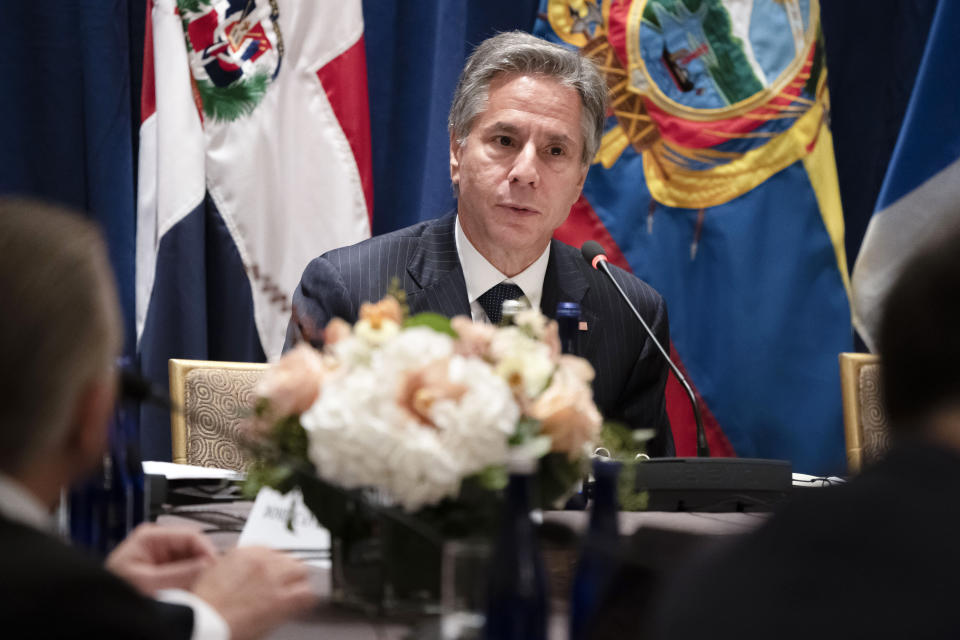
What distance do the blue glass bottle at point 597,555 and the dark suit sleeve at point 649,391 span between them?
4.21 ft

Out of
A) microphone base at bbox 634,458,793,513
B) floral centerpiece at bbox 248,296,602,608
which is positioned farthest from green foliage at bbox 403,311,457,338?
microphone base at bbox 634,458,793,513

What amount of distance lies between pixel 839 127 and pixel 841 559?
330 centimetres

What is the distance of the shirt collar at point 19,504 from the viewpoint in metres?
0.75

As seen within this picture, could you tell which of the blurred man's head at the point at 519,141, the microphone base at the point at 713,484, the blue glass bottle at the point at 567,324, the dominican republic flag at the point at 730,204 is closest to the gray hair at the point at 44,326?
the blue glass bottle at the point at 567,324

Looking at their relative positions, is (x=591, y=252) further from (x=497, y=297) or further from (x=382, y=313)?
(x=382, y=313)

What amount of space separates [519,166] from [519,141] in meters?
0.08

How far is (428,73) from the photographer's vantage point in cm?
343

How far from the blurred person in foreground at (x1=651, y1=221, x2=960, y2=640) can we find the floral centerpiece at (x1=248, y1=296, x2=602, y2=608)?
0.36 meters

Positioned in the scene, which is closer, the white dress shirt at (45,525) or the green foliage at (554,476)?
the white dress shirt at (45,525)

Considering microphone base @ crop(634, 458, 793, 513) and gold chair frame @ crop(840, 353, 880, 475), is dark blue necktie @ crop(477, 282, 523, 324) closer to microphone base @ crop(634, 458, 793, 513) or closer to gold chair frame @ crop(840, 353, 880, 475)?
microphone base @ crop(634, 458, 793, 513)

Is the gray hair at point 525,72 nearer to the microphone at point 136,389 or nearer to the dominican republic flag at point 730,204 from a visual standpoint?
the dominican republic flag at point 730,204

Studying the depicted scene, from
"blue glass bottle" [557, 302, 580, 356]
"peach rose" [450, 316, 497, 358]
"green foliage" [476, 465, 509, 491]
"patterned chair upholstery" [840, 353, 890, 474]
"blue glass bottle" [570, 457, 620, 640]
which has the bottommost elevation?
"patterned chair upholstery" [840, 353, 890, 474]

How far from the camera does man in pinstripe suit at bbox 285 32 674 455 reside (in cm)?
241

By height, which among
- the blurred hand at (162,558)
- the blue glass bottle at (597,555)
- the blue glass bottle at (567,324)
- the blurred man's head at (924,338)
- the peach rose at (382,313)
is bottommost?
the blurred hand at (162,558)
